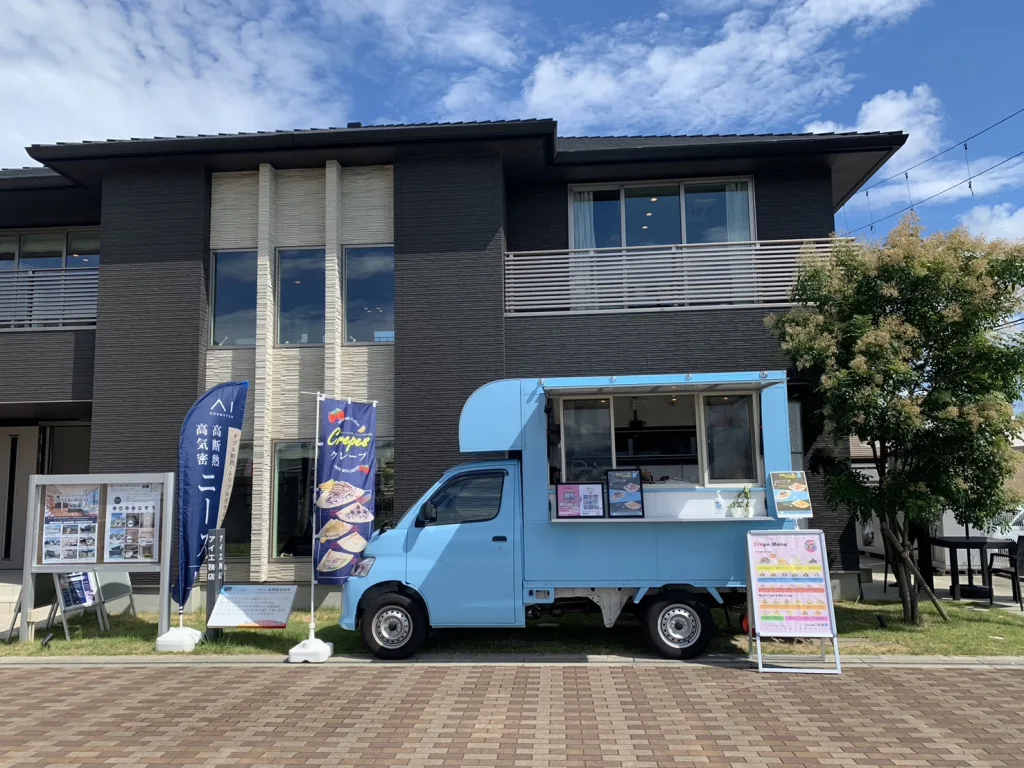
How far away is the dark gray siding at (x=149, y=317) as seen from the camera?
1155 cm

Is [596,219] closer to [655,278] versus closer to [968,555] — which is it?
[655,278]

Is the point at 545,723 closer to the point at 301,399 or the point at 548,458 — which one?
the point at 548,458

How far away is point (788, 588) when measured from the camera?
24.8 feet

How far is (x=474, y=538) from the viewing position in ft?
26.2

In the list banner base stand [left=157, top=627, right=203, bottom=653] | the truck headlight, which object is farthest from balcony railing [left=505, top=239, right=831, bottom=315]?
banner base stand [left=157, top=627, right=203, bottom=653]

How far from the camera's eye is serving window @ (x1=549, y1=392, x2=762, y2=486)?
814cm

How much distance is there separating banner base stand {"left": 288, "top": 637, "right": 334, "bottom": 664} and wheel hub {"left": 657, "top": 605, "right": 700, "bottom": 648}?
142 inches

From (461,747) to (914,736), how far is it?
11.1ft

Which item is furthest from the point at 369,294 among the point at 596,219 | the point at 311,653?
the point at 311,653

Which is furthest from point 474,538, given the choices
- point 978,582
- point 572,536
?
point 978,582

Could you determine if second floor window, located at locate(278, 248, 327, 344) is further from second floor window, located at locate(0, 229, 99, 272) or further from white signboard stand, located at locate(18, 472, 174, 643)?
second floor window, located at locate(0, 229, 99, 272)

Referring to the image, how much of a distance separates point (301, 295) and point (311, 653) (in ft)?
20.0

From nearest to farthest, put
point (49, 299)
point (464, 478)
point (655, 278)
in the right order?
point (464, 478)
point (655, 278)
point (49, 299)

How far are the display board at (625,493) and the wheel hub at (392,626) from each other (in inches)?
98.5
